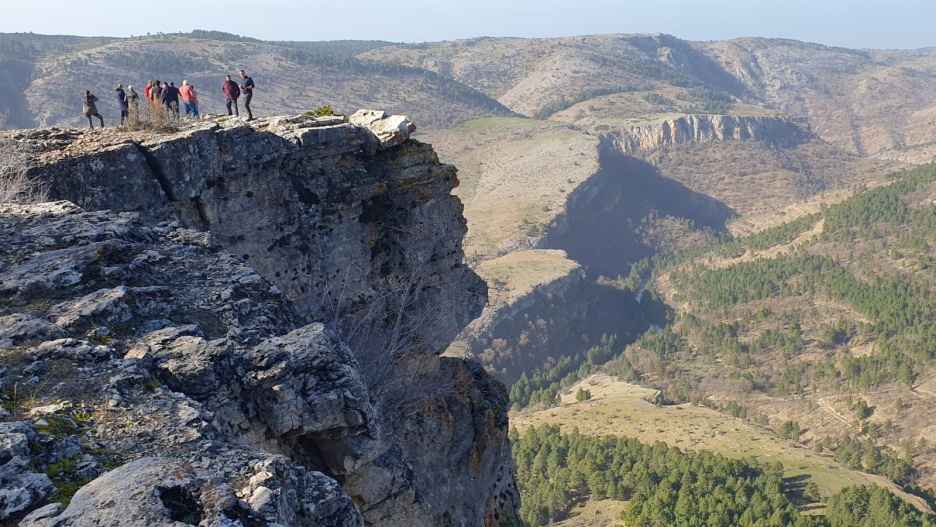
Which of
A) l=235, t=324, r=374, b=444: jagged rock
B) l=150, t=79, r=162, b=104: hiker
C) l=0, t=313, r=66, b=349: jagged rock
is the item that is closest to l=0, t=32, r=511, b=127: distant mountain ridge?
l=150, t=79, r=162, b=104: hiker

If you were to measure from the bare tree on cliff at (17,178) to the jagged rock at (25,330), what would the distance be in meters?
6.04

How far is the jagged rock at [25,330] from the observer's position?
9156 millimetres

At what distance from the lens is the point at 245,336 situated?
1055 centimetres

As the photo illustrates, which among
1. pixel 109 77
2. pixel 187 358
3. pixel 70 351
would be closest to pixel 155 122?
pixel 70 351

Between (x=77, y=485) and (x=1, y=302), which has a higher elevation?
(x=1, y=302)

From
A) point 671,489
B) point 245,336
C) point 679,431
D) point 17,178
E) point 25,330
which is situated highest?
point 17,178

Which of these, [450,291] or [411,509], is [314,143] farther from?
[411,509]

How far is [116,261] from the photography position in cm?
1148

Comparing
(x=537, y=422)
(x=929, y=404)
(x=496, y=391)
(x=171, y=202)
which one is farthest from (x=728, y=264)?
(x=171, y=202)

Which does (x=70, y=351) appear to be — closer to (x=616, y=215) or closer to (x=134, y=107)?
(x=134, y=107)

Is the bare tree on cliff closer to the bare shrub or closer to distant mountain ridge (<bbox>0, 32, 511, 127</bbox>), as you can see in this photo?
the bare shrub

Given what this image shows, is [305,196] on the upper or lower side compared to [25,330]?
upper

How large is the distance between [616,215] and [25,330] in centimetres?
16995

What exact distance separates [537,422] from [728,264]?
7232cm
